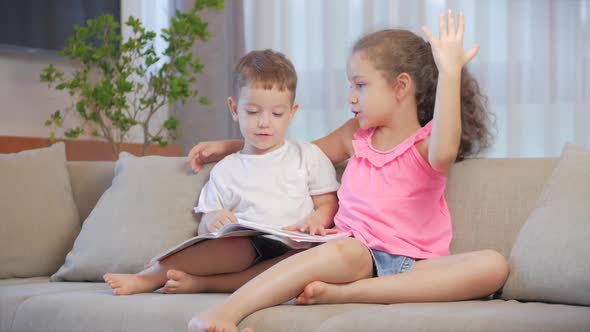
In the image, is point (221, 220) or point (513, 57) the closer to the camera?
point (221, 220)

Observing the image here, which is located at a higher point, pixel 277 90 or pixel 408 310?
pixel 277 90

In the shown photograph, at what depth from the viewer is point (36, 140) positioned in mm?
3355

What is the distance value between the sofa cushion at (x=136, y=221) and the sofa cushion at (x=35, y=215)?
0.38ft

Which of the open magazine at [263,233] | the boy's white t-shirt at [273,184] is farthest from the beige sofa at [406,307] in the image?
the boy's white t-shirt at [273,184]

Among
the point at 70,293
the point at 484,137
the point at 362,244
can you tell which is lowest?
the point at 70,293

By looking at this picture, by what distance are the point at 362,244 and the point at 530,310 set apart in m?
0.43

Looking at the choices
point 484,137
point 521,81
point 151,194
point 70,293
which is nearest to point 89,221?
point 151,194

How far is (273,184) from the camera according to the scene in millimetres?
2096

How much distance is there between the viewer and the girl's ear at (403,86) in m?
2.03

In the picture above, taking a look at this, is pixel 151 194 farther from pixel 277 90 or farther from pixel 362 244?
pixel 362 244

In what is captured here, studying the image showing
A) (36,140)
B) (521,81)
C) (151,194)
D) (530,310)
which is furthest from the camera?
(521,81)

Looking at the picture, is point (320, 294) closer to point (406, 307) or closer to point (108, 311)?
point (406, 307)

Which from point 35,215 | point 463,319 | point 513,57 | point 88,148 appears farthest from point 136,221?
point 513,57

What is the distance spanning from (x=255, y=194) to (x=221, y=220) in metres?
0.12
